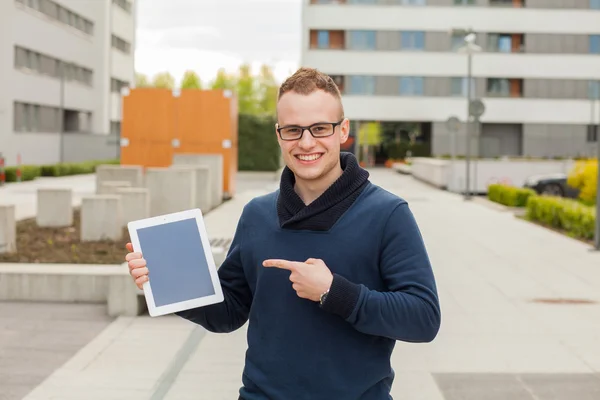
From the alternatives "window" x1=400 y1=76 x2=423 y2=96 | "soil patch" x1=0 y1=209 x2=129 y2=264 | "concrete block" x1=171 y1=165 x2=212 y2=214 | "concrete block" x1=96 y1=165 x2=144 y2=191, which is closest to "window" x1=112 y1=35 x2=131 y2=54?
"window" x1=400 y1=76 x2=423 y2=96

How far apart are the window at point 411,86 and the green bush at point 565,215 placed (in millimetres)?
46097

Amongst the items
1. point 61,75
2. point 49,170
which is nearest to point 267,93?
point 61,75

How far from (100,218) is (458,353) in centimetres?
737

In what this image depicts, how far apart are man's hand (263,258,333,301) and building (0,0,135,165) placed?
4939cm

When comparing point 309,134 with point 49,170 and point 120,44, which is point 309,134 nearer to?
point 49,170

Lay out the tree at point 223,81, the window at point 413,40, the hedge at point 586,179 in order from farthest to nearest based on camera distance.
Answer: the tree at point 223,81 < the window at point 413,40 < the hedge at point 586,179

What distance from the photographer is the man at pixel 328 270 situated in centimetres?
Result: 269

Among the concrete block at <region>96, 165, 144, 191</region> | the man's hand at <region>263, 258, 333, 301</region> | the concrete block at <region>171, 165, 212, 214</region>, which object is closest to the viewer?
the man's hand at <region>263, 258, 333, 301</region>

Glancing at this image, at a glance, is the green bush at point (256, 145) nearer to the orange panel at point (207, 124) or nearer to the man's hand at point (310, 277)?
the orange panel at point (207, 124)

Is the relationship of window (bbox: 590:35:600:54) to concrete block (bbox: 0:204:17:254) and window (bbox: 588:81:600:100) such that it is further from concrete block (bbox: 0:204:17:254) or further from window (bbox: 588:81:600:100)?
concrete block (bbox: 0:204:17:254)

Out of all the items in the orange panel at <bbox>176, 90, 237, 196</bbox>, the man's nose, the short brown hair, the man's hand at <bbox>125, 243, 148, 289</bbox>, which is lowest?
the man's hand at <bbox>125, 243, 148, 289</bbox>

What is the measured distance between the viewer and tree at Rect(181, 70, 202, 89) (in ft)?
419

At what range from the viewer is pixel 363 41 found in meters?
67.4

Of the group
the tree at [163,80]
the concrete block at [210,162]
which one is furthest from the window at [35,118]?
the tree at [163,80]
